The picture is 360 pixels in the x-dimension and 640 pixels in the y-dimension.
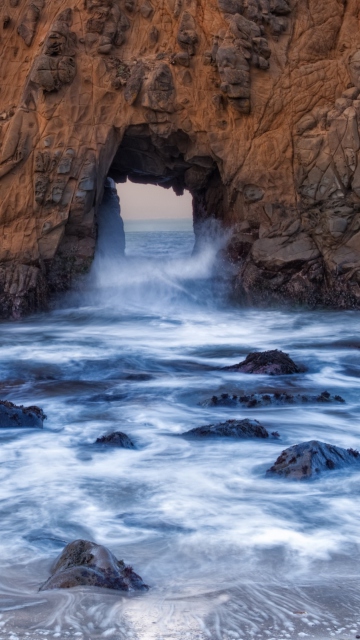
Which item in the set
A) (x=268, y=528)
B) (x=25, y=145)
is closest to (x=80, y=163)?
(x=25, y=145)

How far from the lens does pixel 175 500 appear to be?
20.2ft

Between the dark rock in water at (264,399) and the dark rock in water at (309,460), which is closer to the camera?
the dark rock in water at (309,460)

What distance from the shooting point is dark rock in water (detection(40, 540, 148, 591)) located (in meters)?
4.65

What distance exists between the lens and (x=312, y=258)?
15.6m

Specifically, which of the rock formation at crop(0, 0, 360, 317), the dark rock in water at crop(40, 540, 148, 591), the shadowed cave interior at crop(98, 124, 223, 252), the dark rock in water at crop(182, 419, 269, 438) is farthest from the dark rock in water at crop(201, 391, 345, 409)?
the shadowed cave interior at crop(98, 124, 223, 252)

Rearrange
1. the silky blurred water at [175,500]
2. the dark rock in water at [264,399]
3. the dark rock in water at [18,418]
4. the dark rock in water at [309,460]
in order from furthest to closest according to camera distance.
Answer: the dark rock in water at [264,399]
the dark rock in water at [18,418]
the dark rock in water at [309,460]
the silky blurred water at [175,500]

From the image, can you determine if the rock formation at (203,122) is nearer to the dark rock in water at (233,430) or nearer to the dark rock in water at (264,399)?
the dark rock in water at (264,399)

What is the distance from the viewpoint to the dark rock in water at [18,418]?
27.3ft

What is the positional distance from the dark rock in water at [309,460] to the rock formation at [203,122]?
879 centimetres

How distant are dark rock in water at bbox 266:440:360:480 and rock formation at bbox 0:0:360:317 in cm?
879

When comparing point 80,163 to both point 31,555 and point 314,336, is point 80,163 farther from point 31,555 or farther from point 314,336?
point 31,555

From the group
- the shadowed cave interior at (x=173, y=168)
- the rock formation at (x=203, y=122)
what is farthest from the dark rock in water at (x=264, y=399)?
the shadowed cave interior at (x=173, y=168)

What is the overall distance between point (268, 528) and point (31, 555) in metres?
1.52

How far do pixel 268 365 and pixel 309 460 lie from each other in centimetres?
431
